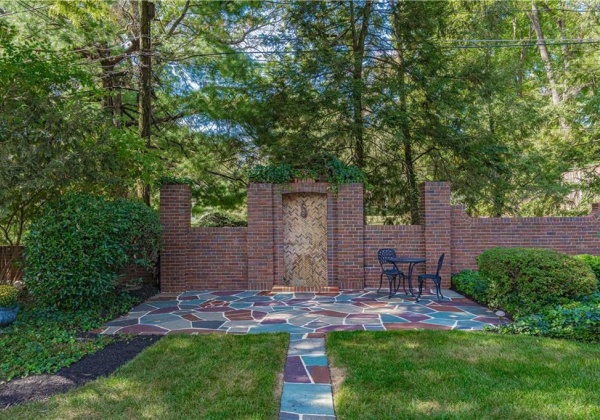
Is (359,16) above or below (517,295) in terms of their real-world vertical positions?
above

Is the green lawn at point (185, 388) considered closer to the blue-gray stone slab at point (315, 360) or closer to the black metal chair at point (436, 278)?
the blue-gray stone slab at point (315, 360)

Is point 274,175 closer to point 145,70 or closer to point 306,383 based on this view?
point 145,70

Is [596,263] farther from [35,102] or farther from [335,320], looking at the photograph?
[35,102]

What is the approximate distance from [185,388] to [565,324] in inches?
174

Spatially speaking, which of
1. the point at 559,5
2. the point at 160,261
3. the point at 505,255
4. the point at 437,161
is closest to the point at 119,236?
the point at 160,261

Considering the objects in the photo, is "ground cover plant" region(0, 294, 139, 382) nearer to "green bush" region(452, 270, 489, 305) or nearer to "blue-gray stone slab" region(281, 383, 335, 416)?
Answer: "blue-gray stone slab" region(281, 383, 335, 416)

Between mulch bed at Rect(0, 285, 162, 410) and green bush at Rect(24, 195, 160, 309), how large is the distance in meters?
1.52

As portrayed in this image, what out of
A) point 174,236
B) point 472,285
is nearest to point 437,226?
point 472,285

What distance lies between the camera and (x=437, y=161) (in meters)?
10.1

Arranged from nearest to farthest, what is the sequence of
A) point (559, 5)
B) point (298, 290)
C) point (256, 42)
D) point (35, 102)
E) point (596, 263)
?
1. point (35, 102)
2. point (596, 263)
3. point (298, 290)
4. point (256, 42)
5. point (559, 5)

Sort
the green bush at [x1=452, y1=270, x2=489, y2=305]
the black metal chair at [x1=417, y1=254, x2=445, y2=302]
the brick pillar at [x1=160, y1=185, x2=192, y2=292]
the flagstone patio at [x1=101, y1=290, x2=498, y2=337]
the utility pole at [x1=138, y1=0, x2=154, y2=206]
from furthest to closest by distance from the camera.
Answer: the utility pole at [x1=138, y1=0, x2=154, y2=206]
the brick pillar at [x1=160, y1=185, x2=192, y2=292]
the black metal chair at [x1=417, y1=254, x2=445, y2=302]
the green bush at [x1=452, y1=270, x2=489, y2=305]
the flagstone patio at [x1=101, y1=290, x2=498, y2=337]

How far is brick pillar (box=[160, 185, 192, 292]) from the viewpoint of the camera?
7.59 meters

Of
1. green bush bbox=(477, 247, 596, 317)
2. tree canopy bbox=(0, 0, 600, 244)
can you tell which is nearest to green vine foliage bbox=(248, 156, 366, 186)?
tree canopy bbox=(0, 0, 600, 244)

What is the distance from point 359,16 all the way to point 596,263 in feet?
25.9
